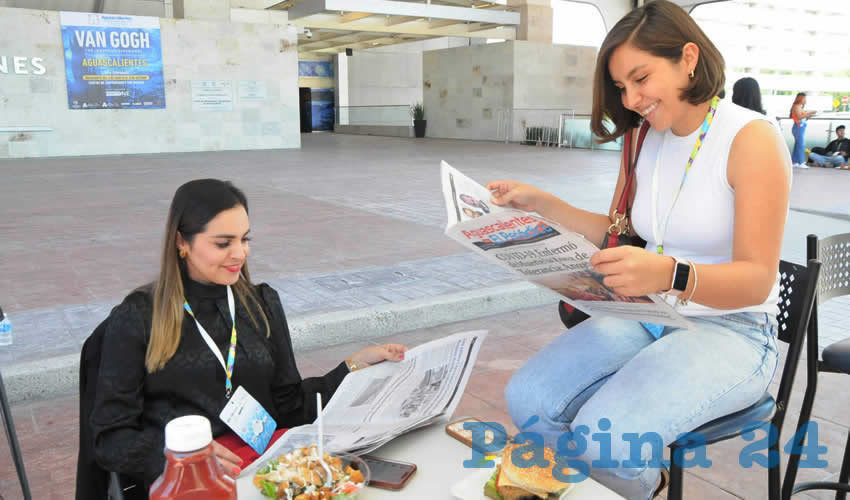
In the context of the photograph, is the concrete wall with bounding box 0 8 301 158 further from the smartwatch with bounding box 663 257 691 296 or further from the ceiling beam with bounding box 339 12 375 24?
the smartwatch with bounding box 663 257 691 296

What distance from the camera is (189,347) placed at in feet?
5.32

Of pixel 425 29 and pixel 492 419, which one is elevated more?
pixel 425 29

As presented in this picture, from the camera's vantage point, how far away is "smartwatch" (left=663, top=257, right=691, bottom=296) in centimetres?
148

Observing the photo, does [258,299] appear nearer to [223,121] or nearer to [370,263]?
[370,263]

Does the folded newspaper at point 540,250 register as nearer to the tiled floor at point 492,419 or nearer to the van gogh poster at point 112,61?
the tiled floor at point 492,419

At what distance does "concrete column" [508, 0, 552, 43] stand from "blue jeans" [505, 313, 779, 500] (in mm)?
23059

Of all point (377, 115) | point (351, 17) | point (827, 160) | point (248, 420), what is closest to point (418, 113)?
point (377, 115)

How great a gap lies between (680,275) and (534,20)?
23.6m

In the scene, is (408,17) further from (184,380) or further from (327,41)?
(184,380)

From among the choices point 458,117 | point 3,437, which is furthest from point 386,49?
point 3,437

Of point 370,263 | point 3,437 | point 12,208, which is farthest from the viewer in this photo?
point 12,208

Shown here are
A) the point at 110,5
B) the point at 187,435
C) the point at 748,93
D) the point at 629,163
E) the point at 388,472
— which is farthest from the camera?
the point at 110,5

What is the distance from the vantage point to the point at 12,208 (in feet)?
26.4

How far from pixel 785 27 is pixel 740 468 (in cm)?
2608
